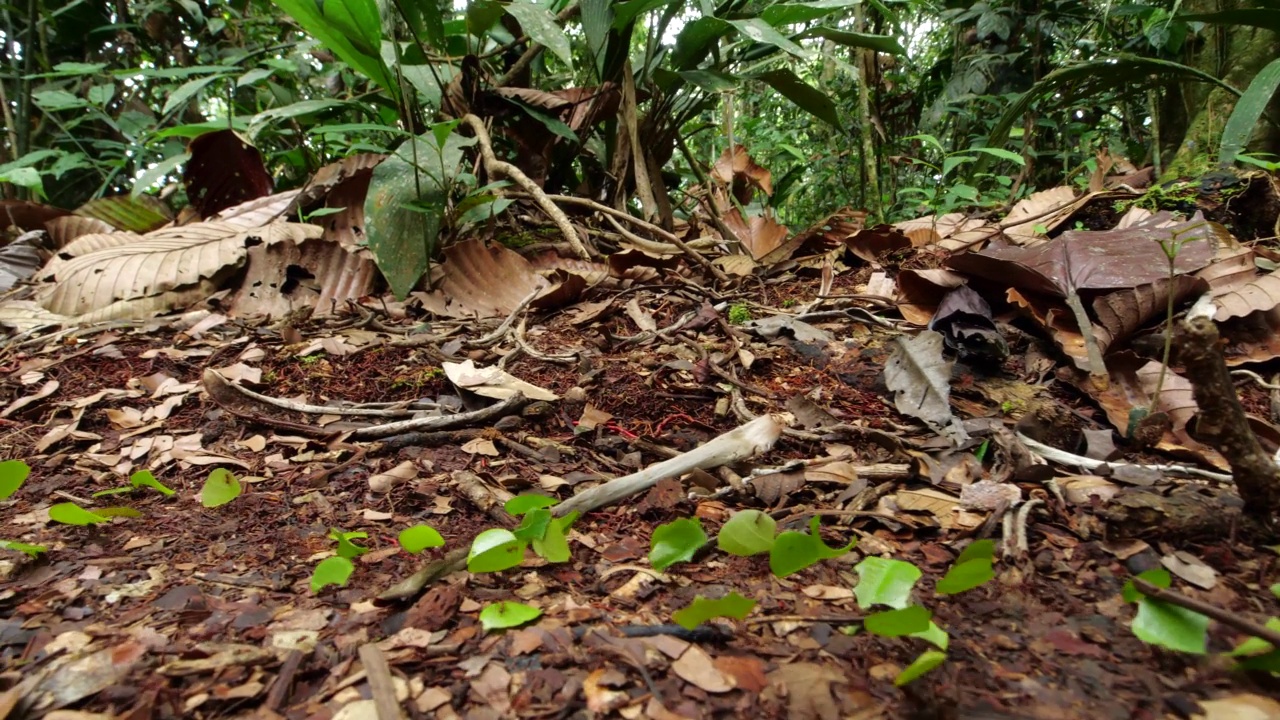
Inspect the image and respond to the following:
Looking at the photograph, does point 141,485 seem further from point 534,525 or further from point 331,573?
point 534,525

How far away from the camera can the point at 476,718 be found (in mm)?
667

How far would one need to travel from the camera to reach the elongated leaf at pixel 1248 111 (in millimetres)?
2074

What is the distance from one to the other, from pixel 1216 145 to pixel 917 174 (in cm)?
Result: 203

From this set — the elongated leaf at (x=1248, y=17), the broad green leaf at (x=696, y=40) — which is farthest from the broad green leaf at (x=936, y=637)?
the elongated leaf at (x=1248, y=17)

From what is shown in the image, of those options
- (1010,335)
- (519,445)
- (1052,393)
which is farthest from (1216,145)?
(519,445)

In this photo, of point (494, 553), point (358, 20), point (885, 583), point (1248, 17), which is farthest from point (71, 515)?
point (1248, 17)

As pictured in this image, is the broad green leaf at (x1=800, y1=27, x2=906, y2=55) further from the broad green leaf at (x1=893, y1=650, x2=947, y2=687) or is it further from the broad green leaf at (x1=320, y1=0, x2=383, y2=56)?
the broad green leaf at (x1=893, y1=650, x2=947, y2=687)

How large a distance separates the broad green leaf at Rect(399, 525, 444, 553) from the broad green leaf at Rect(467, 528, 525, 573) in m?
0.06

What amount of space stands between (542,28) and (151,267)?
4.86 feet

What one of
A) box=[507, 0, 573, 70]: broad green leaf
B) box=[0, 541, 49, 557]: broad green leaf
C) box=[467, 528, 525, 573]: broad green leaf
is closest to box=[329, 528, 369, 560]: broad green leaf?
box=[467, 528, 525, 573]: broad green leaf

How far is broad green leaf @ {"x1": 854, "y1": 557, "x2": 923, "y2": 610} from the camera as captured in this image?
0.76 m

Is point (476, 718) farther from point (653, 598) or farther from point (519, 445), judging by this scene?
point (519, 445)

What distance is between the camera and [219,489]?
1.11m

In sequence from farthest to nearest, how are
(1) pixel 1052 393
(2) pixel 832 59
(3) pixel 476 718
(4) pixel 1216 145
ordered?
(2) pixel 832 59, (4) pixel 1216 145, (1) pixel 1052 393, (3) pixel 476 718
